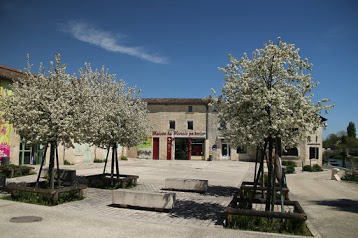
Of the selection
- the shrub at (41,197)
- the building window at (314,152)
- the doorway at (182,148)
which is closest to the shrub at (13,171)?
the shrub at (41,197)

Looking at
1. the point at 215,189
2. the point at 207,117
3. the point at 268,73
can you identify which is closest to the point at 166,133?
the point at 207,117

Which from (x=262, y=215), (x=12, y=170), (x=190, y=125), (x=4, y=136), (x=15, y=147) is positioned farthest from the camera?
(x=190, y=125)

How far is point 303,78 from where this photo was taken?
8188 mm

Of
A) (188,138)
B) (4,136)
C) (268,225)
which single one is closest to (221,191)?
Answer: (268,225)

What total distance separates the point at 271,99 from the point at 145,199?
4720mm

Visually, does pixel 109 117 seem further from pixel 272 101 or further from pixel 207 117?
pixel 207 117

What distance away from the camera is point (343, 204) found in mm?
11641

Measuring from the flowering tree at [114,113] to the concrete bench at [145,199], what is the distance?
359 cm

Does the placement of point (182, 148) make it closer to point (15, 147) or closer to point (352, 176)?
point (15, 147)

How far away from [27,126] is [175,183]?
252 inches

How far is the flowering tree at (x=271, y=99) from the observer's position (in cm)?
783

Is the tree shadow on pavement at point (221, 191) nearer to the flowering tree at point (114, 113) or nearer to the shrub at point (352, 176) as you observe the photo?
the flowering tree at point (114, 113)

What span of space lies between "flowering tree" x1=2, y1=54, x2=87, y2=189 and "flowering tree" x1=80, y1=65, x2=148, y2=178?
1806 mm

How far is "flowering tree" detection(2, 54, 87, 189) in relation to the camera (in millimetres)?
10266
